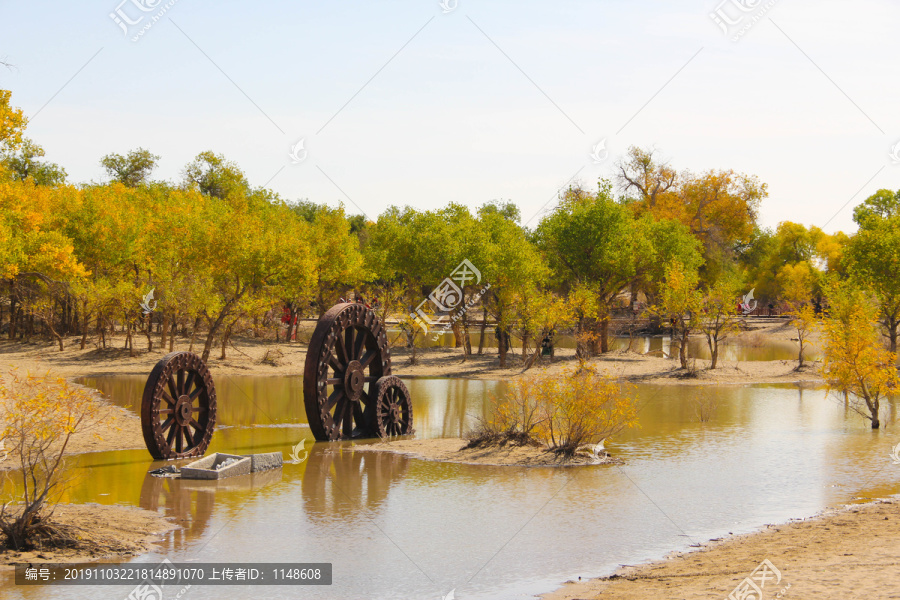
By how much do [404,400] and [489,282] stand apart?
2015 centimetres

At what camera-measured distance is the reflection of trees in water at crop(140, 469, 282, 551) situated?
14.4 m

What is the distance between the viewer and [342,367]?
24.0 meters

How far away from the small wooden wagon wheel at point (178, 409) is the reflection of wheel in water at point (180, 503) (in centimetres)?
181

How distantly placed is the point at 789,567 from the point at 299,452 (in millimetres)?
13699

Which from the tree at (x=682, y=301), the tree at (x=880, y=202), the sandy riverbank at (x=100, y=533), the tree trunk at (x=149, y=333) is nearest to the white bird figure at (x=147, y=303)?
the tree trunk at (x=149, y=333)

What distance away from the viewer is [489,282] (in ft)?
149

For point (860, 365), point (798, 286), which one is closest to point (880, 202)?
point (798, 286)

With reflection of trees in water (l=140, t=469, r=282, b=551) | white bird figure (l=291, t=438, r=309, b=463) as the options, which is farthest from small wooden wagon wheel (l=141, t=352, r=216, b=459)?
white bird figure (l=291, t=438, r=309, b=463)

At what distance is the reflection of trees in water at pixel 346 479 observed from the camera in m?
16.6

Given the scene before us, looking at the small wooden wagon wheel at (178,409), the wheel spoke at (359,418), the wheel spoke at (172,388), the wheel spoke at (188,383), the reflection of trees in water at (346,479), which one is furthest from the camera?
the wheel spoke at (359,418)

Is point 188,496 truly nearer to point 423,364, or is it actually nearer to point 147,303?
point 423,364

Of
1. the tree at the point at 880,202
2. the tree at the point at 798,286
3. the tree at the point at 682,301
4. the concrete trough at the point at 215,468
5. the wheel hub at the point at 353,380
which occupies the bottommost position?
the concrete trough at the point at 215,468

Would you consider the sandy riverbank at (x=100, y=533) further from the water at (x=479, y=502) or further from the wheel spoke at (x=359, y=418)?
the wheel spoke at (x=359, y=418)

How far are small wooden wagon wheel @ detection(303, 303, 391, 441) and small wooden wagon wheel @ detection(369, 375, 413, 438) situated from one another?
0.25 meters
